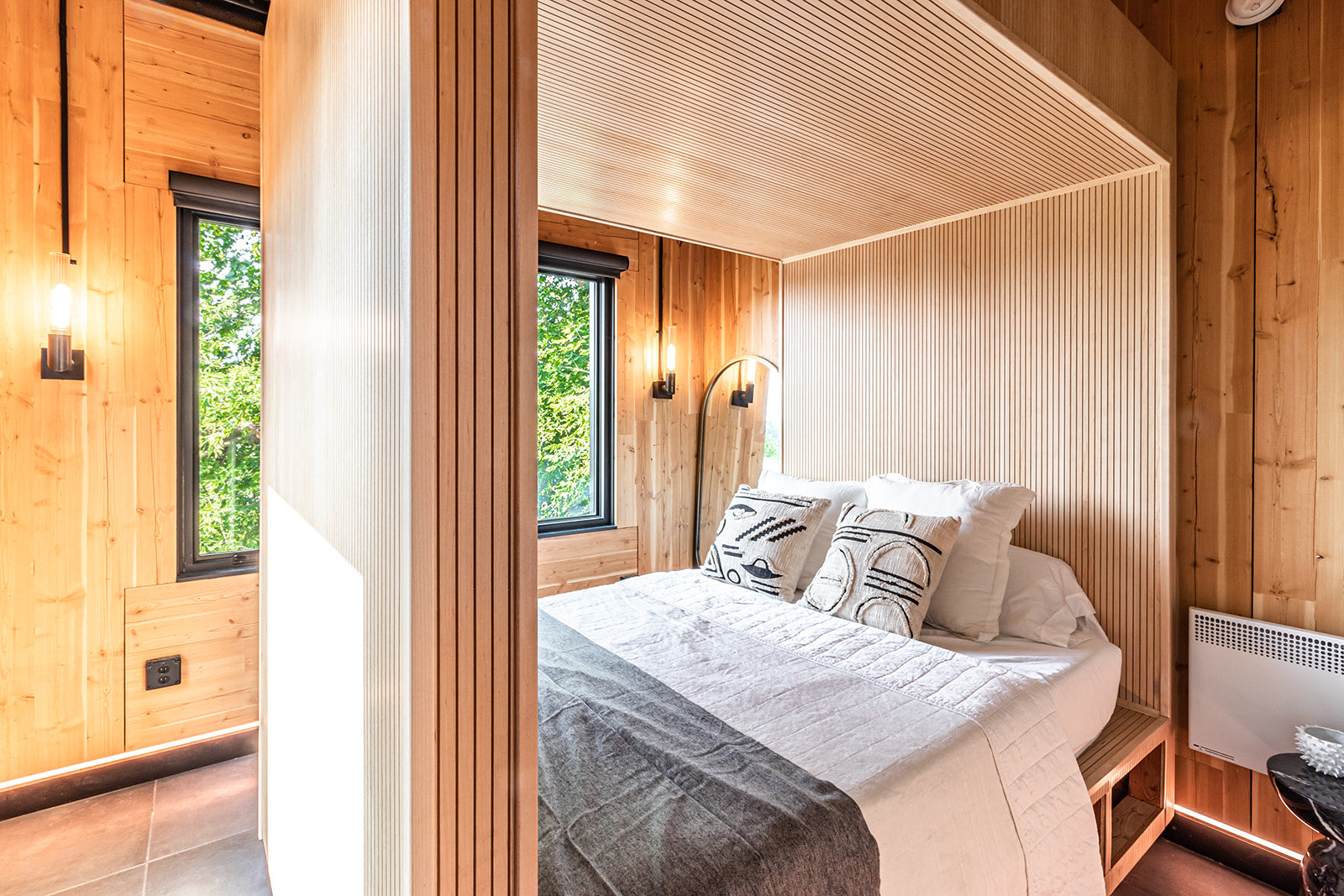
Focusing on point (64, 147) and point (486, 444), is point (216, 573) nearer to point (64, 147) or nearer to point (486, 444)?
point (64, 147)

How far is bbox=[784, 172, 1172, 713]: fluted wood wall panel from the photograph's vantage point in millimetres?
2107

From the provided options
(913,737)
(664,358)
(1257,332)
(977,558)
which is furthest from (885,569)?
(664,358)

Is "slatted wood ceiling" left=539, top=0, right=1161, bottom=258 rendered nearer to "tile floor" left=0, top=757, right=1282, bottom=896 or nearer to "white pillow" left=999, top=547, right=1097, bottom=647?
"white pillow" left=999, top=547, right=1097, bottom=647

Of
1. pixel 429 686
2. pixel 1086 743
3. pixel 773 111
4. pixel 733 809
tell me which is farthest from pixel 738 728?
pixel 773 111

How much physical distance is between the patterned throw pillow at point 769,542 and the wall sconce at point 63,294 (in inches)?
95.2

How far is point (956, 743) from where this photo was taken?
135 centimetres

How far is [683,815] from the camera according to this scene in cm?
111

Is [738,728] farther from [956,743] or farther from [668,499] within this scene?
[668,499]

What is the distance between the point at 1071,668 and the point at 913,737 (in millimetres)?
798

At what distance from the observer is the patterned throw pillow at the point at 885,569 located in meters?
2.00

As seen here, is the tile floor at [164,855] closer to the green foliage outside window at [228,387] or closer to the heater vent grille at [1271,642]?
the heater vent grille at [1271,642]

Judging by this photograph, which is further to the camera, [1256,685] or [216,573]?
[216,573]

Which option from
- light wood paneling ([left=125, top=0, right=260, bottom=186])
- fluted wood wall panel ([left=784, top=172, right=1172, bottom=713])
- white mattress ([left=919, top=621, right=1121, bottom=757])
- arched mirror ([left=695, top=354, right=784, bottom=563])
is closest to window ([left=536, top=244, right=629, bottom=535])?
arched mirror ([left=695, top=354, right=784, bottom=563])

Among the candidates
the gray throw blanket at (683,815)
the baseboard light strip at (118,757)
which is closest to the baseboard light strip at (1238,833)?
the gray throw blanket at (683,815)
